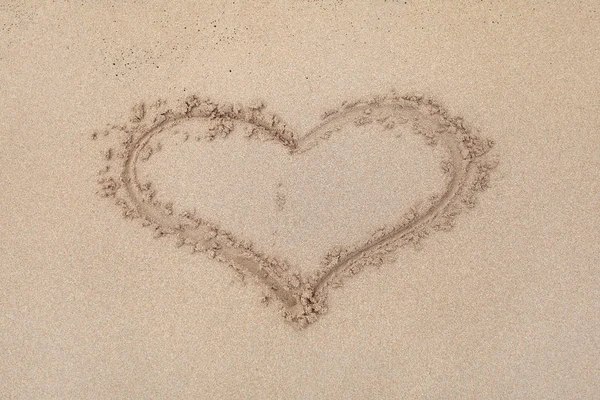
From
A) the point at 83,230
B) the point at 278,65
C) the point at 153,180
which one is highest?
the point at 278,65

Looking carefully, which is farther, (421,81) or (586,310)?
(421,81)

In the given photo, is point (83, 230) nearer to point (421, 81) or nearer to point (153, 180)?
point (153, 180)

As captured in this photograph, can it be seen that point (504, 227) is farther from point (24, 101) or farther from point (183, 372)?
point (24, 101)

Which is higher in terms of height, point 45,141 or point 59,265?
point 45,141

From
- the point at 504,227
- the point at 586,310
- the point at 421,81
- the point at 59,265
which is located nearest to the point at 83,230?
the point at 59,265
